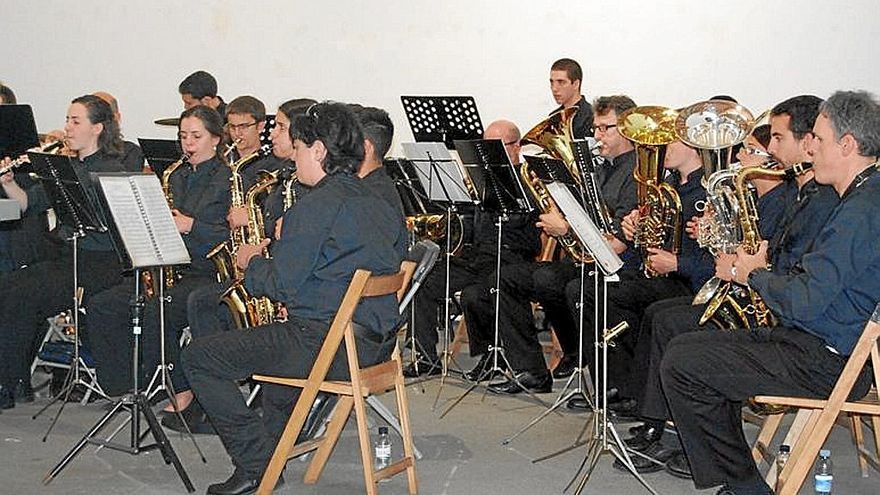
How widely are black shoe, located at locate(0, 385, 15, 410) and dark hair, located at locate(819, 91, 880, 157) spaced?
3.84m

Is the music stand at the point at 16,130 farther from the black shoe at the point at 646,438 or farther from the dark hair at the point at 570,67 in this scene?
the dark hair at the point at 570,67

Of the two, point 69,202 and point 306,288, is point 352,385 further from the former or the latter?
point 69,202

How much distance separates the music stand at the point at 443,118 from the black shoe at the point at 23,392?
2.31 m

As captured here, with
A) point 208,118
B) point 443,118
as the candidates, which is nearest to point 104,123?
point 208,118

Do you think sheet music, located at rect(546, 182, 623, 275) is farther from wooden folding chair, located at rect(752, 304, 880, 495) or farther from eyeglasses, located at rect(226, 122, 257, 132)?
eyeglasses, located at rect(226, 122, 257, 132)

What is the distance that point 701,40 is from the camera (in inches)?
322

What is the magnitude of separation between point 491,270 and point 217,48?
3.20 meters

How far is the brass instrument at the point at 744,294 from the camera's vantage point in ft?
14.2

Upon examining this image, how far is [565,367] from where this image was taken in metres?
6.42

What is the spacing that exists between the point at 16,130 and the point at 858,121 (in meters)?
3.69

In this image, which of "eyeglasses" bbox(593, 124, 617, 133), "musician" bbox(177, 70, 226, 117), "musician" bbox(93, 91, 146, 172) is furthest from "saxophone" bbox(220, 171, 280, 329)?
"musician" bbox(177, 70, 226, 117)

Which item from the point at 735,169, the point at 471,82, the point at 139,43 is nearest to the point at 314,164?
the point at 735,169

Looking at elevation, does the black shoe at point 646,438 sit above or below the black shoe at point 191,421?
above

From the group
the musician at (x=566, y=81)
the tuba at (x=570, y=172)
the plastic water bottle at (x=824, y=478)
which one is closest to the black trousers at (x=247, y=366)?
the tuba at (x=570, y=172)
